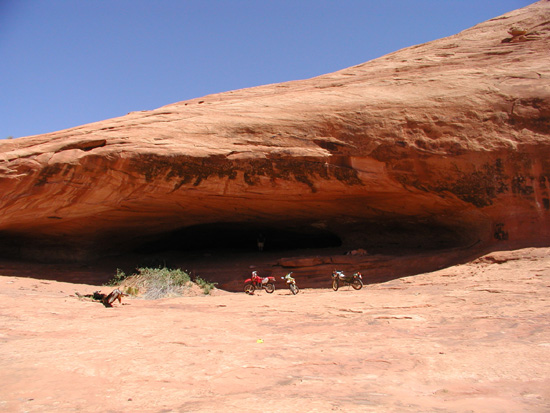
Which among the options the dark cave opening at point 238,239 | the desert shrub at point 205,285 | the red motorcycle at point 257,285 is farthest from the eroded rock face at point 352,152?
the dark cave opening at point 238,239

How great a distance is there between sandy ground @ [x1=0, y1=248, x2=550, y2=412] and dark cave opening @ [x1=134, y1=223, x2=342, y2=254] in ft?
21.0

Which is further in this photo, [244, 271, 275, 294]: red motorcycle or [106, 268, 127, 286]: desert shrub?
[106, 268, 127, 286]: desert shrub

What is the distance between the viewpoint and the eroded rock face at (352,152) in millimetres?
9211

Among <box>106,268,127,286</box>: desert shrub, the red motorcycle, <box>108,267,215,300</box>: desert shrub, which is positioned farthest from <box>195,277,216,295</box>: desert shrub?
<box>106,268,127,286</box>: desert shrub

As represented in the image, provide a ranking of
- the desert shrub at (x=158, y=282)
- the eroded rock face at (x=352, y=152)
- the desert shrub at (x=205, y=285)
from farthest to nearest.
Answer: the desert shrub at (x=205, y=285), the desert shrub at (x=158, y=282), the eroded rock face at (x=352, y=152)

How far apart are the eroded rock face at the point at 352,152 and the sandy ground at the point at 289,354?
2722mm

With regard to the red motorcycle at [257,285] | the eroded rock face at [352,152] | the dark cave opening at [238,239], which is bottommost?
the red motorcycle at [257,285]

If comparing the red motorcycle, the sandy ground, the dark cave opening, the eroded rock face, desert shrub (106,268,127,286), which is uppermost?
the eroded rock face

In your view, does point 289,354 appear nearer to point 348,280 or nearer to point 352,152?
point 348,280

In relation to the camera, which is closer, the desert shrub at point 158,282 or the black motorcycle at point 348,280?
the black motorcycle at point 348,280

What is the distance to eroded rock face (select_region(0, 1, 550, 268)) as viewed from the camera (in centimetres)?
921

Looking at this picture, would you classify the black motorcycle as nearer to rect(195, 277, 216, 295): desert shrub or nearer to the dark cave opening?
rect(195, 277, 216, 295): desert shrub

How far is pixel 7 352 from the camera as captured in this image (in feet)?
12.9

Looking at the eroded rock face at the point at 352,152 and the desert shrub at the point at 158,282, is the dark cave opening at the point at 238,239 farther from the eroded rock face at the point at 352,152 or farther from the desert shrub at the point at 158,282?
the desert shrub at the point at 158,282
